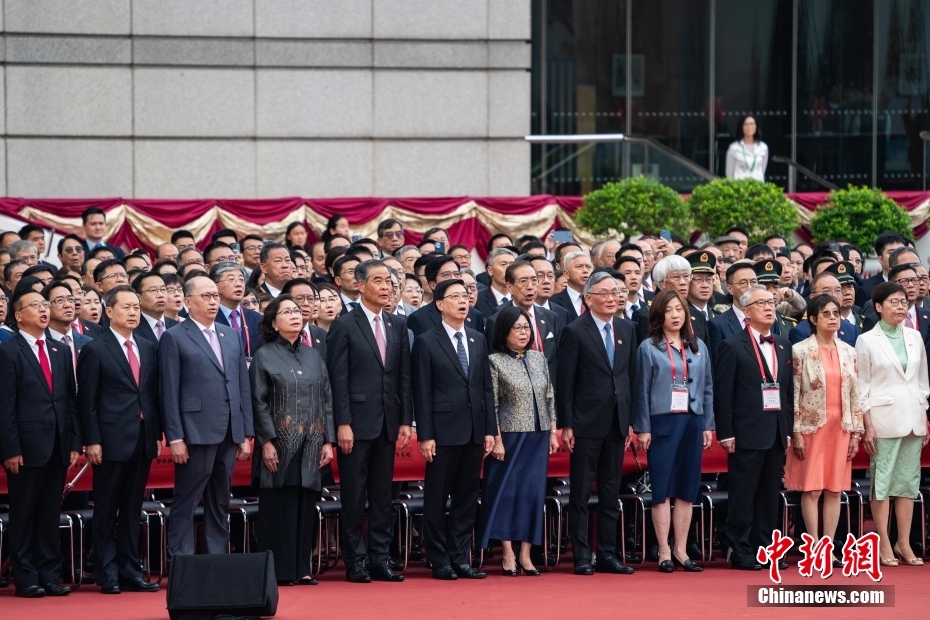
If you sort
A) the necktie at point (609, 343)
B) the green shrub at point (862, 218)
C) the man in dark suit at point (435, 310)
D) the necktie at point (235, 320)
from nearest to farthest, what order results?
the necktie at point (609, 343) < the man in dark suit at point (435, 310) < the necktie at point (235, 320) < the green shrub at point (862, 218)

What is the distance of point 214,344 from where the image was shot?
10172mm

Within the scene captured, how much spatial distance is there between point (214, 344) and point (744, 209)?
8.78m

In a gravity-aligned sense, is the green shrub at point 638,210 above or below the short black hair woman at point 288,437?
above

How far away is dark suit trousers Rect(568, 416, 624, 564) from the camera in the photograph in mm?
10789

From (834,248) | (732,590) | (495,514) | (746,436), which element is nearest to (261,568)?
(495,514)

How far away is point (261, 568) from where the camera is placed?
28.8ft

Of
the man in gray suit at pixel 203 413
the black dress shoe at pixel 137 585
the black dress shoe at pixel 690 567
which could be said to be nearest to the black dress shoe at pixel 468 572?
the black dress shoe at pixel 690 567

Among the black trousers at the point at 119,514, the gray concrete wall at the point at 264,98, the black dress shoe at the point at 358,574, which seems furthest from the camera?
the gray concrete wall at the point at 264,98

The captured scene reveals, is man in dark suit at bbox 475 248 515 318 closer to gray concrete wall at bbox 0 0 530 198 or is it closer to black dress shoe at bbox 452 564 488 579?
black dress shoe at bbox 452 564 488 579

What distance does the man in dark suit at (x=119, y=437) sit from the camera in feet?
32.7

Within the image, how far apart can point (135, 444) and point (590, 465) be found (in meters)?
3.11

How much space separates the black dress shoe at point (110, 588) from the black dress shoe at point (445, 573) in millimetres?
2092

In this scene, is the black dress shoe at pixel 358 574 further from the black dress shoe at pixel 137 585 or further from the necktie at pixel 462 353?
the necktie at pixel 462 353

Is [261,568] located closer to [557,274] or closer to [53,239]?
[557,274]
